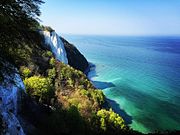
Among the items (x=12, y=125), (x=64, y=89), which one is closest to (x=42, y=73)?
(x=64, y=89)

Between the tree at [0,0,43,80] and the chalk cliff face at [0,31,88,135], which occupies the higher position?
the tree at [0,0,43,80]

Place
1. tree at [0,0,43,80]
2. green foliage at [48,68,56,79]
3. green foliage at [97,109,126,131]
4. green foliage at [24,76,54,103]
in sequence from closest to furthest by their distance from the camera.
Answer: tree at [0,0,43,80]
green foliage at [97,109,126,131]
green foliage at [24,76,54,103]
green foliage at [48,68,56,79]

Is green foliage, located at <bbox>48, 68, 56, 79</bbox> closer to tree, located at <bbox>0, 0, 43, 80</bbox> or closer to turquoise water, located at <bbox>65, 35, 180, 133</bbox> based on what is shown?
turquoise water, located at <bbox>65, 35, 180, 133</bbox>

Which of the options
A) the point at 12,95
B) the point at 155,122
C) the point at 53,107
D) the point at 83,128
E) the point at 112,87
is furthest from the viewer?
the point at 112,87

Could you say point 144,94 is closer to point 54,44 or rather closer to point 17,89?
point 54,44

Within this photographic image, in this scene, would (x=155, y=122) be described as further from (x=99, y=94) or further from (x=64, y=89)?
(x=64, y=89)

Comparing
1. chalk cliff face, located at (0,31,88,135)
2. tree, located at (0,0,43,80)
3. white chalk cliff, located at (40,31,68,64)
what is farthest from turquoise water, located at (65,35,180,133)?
tree, located at (0,0,43,80)

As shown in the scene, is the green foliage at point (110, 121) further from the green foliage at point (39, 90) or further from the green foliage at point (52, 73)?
the green foliage at point (52, 73)

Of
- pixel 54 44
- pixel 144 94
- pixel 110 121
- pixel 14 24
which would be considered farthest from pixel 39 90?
pixel 54 44

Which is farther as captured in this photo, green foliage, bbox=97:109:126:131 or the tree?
green foliage, bbox=97:109:126:131

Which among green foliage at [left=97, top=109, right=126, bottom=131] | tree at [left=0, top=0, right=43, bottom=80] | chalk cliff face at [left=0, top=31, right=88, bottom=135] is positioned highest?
tree at [left=0, top=0, right=43, bottom=80]

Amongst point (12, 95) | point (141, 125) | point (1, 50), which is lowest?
point (141, 125)
